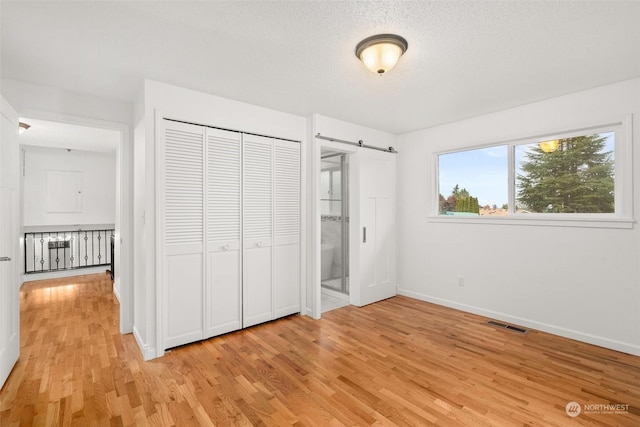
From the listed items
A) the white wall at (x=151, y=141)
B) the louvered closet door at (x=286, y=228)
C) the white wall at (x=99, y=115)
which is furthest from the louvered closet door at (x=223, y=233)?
the white wall at (x=99, y=115)

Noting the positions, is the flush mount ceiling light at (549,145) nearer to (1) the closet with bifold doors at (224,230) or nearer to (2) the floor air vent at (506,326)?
(2) the floor air vent at (506,326)

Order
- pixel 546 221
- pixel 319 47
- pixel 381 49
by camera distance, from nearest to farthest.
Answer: pixel 381 49 → pixel 319 47 → pixel 546 221

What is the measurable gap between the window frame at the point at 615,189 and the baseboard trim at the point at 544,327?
1.13 m

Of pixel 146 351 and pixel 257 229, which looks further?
pixel 257 229

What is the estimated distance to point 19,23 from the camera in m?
1.96

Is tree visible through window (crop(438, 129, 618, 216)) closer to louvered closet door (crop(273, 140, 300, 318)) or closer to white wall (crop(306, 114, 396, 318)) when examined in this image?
white wall (crop(306, 114, 396, 318))

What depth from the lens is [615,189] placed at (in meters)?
3.01

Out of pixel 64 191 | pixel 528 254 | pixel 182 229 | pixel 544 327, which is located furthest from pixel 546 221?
pixel 64 191

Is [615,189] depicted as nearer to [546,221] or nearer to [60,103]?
[546,221]

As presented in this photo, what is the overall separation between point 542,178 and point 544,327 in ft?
5.57

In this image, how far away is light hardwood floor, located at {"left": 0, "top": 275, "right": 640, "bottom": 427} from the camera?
2025 millimetres

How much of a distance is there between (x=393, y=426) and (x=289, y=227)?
2423mm

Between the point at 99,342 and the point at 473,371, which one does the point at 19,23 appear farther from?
the point at 473,371

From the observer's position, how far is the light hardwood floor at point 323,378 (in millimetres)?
2025
